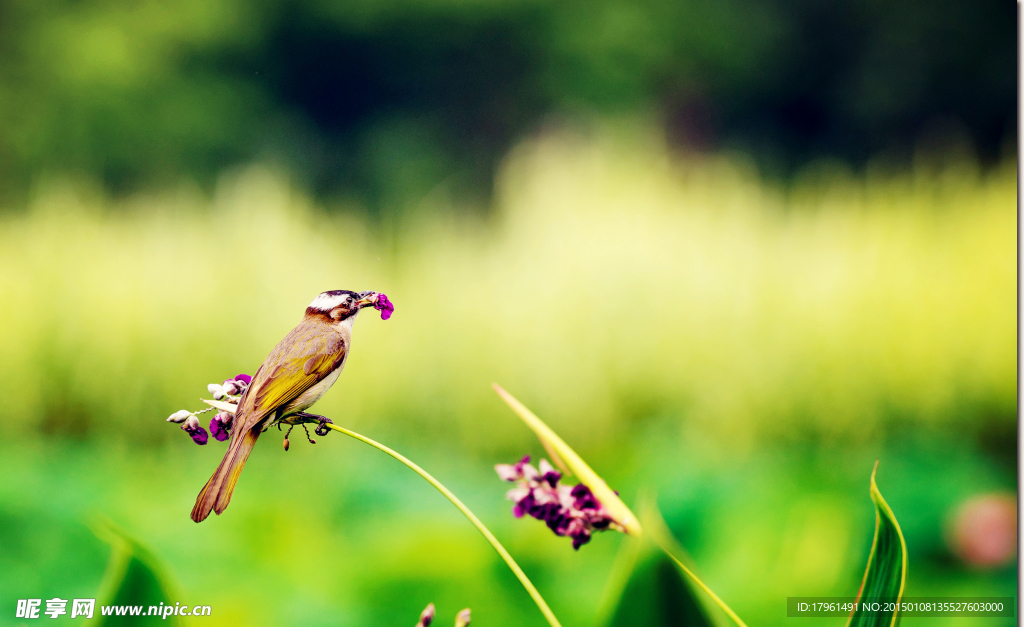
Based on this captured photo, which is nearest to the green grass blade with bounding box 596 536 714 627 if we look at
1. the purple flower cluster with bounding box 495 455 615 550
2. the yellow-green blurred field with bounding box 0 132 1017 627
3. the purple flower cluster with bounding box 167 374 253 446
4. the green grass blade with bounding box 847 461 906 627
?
the purple flower cluster with bounding box 495 455 615 550

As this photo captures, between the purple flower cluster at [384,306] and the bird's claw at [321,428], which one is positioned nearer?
the bird's claw at [321,428]

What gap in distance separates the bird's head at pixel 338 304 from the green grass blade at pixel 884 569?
0.70 meters

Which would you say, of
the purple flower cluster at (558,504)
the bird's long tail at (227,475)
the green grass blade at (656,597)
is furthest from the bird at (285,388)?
the green grass blade at (656,597)

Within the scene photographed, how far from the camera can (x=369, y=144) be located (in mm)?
1094

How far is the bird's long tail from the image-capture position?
82cm

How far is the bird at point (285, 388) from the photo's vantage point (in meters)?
0.82

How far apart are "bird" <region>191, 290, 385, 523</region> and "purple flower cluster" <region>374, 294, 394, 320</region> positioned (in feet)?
0.21

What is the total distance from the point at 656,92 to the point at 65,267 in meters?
1.05

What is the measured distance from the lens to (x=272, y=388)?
2.74 feet

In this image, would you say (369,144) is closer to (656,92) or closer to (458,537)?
(656,92)

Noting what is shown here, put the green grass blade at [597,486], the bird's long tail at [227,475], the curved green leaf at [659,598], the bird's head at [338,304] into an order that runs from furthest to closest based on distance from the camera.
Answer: the bird's head at [338,304] < the bird's long tail at [227,475] < the green grass blade at [597,486] < the curved green leaf at [659,598]

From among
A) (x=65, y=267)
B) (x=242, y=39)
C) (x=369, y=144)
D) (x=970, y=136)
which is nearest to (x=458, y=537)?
(x=369, y=144)

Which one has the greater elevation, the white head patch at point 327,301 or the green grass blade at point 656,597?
the white head patch at point 327,301

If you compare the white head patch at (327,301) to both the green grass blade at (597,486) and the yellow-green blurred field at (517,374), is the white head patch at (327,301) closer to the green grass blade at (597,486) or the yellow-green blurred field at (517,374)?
the yellow-green blurred field at (517,374)
